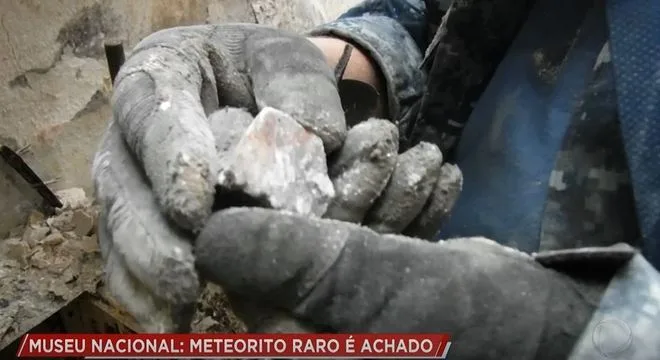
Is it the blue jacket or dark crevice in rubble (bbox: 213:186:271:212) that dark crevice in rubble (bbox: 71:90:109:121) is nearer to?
the blue jacket

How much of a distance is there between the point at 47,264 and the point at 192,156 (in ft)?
2.85

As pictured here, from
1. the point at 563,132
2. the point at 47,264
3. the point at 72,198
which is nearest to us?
the point at 563,132

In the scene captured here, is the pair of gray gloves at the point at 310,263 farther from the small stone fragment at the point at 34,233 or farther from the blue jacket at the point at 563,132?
the small stone fragment at the point at 34,233

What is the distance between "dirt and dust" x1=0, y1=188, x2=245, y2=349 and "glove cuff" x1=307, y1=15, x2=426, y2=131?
443mm

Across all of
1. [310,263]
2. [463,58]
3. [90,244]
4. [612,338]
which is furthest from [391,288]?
[90,244]

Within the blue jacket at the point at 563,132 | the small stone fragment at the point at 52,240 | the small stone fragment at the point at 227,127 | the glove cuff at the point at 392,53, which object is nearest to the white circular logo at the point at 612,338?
the blue jacket at the point at 563,132

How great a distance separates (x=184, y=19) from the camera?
1.58m

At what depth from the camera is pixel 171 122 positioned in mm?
589

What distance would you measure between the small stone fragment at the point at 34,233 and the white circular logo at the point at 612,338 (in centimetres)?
111

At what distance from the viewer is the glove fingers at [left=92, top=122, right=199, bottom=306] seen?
19.7 inches

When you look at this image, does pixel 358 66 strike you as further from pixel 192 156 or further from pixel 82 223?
pixel 82 223

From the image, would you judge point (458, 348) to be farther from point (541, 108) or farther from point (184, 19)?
point (184, 19)

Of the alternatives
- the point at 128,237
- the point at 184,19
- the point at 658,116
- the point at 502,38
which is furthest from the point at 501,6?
the point at 184,19

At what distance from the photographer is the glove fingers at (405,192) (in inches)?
25.5
